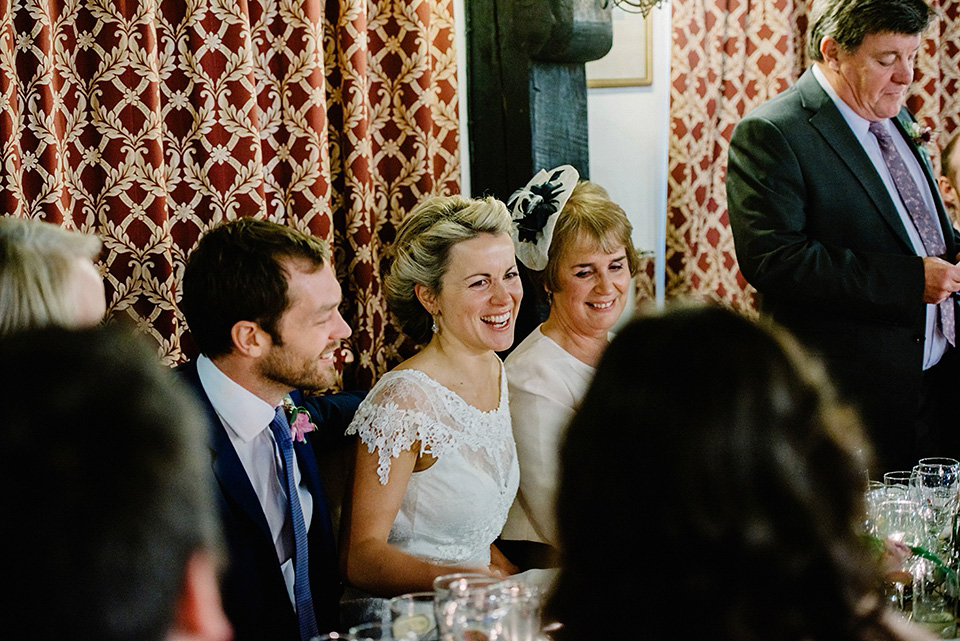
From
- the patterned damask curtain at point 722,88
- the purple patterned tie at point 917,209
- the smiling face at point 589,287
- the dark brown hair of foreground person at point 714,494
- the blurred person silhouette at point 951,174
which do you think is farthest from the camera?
the patterned damask curtain at point 722,88

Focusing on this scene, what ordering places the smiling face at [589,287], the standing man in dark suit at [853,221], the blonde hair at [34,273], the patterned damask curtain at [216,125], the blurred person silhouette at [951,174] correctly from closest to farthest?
the blonde hair at [34,273]
the patterned damask curtain at [216,125]
the smiling face at [589,287]
the standing man in dark suit at [853,221]
the blurred person silhouette at [951,174]

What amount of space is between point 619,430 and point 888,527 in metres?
1.18

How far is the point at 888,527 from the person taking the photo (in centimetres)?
177

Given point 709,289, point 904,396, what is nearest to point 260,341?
point 904,396

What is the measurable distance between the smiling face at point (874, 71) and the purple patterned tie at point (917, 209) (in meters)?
0.08

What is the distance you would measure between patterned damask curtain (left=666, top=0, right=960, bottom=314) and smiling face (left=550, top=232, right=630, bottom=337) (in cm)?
144

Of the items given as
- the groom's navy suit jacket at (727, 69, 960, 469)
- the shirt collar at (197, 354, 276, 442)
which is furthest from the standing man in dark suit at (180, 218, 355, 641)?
the groom's navy suit jacket at (727, 69, 960, 469)

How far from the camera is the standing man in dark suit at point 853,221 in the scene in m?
2.68

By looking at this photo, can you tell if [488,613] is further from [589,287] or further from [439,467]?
[589,287]

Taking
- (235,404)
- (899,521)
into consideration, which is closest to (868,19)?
(899,521)

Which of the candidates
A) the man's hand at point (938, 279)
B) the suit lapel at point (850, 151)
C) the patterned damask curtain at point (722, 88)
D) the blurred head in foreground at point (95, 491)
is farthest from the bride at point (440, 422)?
the patterned damask curtain at point (722, 88)

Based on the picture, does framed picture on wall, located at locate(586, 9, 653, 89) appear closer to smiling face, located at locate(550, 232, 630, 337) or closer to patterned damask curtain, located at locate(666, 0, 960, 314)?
patterned damask curtain, located at locate(666, 0, 960, 314)

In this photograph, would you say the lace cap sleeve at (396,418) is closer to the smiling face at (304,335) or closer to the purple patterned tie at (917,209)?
the smiling face at (304,335)

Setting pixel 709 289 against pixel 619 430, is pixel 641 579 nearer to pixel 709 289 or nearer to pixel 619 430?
pixel 619 430
